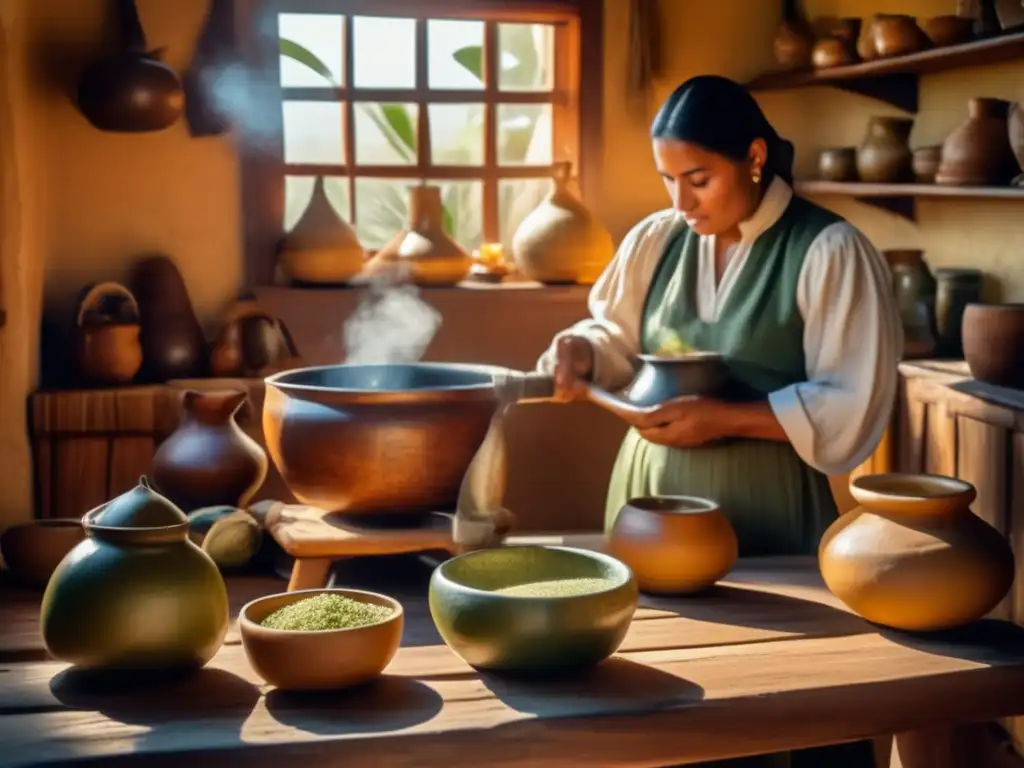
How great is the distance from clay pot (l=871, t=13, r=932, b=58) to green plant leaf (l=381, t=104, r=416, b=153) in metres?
1.64

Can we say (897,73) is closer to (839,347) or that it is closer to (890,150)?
(890,150)

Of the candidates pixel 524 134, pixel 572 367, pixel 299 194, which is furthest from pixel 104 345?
pixel 572 367

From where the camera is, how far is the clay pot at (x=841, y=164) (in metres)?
4.08

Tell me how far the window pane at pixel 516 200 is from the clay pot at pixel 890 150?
3.76ft

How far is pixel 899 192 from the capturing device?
3734 millimetres

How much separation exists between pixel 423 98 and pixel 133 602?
3.17m

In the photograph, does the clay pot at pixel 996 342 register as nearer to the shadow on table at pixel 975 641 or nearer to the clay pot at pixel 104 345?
the shadow on table at pixel 975 641

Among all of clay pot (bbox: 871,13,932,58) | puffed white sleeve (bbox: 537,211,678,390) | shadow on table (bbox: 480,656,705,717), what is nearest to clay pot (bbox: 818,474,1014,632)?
shadow on table (bbox: 480,656,705,717)

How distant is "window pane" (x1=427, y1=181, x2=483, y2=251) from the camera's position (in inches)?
175

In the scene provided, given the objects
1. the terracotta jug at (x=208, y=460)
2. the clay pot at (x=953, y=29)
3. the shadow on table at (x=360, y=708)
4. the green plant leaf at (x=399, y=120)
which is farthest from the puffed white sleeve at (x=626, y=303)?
the green plant leaf at (x=399, y=120)

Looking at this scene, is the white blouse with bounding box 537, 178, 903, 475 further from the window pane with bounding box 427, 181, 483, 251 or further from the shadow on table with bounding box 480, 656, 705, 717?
the window pane with bounding box 427, 181, 483, 251

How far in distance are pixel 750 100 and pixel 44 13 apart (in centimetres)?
250

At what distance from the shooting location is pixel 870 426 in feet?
7.00

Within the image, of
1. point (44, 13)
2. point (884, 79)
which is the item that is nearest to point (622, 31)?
point (884, 79)
